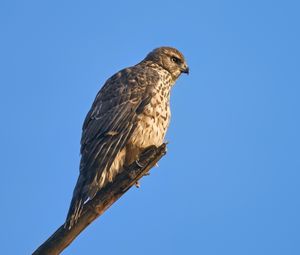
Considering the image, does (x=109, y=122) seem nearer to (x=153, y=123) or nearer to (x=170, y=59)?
(x=153, y=123)

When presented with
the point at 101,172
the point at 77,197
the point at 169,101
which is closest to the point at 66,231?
the point at 77,197

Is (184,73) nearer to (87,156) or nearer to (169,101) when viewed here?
(169,101)

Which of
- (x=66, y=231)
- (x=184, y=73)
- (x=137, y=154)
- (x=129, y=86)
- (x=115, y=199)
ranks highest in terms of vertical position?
(x=184, y=73)

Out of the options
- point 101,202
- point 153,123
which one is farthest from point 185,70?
point 101,202

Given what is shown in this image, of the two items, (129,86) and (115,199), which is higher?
(129,86)

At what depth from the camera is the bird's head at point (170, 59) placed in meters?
9.48

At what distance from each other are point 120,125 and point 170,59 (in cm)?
240

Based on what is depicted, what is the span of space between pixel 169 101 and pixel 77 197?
91.4 inches

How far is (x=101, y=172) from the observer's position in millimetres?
7059

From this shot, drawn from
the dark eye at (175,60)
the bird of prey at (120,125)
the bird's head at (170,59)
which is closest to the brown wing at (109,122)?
the bird of prey at (120,125)

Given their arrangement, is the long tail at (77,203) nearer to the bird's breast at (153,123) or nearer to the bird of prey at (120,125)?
the bird of prey at (120,125)

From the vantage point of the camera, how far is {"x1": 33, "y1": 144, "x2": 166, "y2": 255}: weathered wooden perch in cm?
560

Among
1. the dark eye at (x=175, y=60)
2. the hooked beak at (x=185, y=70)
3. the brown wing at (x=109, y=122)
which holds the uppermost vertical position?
the dark eye at (x=175, y=60)

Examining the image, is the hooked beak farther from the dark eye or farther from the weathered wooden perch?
the weathered wooden perch
